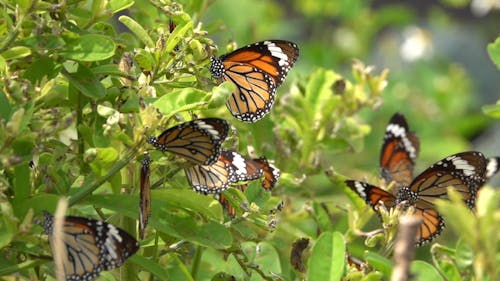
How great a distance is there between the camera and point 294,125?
8.37ft

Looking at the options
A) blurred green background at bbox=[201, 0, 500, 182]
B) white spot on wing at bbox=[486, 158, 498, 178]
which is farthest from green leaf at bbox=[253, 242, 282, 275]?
blurred green background at bbox=[201, 0, 500, 182]

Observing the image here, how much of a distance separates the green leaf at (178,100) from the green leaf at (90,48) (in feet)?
0.49

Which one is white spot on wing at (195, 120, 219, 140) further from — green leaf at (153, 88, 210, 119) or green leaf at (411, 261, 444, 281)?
green leaf at (411, 261, 444, 281)

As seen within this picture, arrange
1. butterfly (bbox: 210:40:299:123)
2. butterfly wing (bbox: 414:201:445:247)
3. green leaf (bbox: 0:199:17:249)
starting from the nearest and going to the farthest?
green leaf (bbox: 0:199:17:249) < butterfly (bbox: 210:40:299:123) < butterfly wing (bbox: 414:201:445:247)

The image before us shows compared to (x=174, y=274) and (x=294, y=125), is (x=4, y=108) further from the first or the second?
(x=294, y=125)

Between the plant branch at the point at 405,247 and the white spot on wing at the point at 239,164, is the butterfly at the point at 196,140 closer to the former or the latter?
the white spot on wing at the point at 239,164

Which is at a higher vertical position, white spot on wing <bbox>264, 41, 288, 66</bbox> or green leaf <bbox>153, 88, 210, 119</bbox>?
white spot on wing <bbox>264, 41, 288, 66</bbox>

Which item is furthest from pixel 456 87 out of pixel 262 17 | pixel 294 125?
pixel 294 125

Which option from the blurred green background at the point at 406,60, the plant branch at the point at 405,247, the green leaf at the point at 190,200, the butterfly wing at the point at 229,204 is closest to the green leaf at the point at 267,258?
the butterfly wing at the point at 229,204

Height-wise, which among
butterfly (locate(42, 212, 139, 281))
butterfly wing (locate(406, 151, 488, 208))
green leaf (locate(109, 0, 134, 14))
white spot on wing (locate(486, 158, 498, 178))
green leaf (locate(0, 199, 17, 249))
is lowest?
green leaf (locate(0, 199, 17, 249))

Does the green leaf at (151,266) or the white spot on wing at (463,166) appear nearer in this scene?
the green leaf at (151,266)

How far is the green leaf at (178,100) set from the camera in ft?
5.26

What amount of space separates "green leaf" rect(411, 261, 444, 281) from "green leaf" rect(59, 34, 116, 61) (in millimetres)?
605

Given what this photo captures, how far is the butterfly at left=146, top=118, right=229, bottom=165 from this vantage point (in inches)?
62.8
